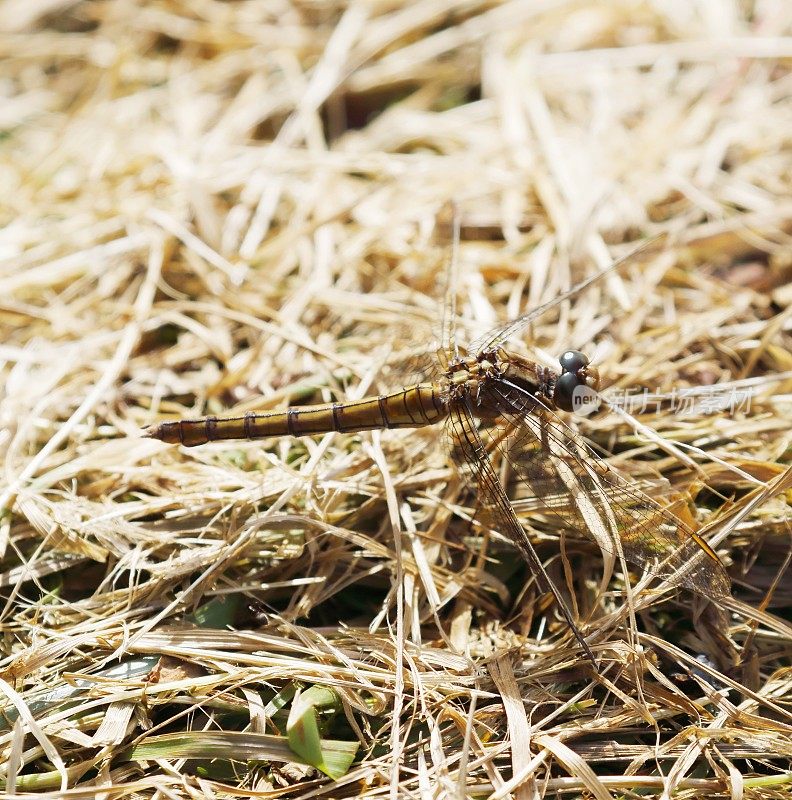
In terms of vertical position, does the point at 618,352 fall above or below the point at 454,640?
above

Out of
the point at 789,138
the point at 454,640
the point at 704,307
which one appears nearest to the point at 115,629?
the point at 454,640

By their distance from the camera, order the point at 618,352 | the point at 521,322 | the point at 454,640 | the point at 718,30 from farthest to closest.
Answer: the point at 718,30 → the point at 618,352 → the point at 521,322 → the point at 454,640

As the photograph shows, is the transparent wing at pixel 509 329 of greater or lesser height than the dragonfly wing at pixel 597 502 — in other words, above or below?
above

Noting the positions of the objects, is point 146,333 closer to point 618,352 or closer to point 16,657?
point 16,657

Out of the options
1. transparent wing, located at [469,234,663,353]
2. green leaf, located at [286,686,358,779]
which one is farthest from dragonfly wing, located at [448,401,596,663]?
green leaf, located at [286,686,358,779]

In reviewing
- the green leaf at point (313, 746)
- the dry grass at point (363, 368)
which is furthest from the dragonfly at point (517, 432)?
the green leaf at point (313, 746)

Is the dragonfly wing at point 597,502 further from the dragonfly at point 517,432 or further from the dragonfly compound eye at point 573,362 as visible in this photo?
the dragonfly compound eye at point 573,362

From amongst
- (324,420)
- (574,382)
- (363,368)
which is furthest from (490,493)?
(363,368)

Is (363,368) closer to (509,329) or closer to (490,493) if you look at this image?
(509,329)
